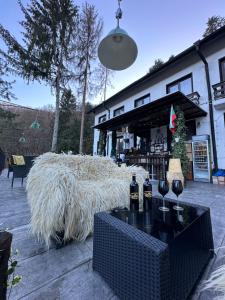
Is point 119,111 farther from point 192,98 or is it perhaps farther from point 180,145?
point 180,145

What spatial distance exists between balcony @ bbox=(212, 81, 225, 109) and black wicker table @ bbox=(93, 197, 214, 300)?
5.11m

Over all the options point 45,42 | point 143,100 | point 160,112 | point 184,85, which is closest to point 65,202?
point 160,112

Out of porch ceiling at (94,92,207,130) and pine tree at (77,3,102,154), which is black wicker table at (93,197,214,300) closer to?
porch ceiling at (94,92,207,130)

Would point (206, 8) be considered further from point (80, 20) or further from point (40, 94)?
point (40, 94)

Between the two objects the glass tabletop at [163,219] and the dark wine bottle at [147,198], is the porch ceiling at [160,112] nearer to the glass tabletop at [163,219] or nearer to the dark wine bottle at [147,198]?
the dark wine bottle at [147,198]

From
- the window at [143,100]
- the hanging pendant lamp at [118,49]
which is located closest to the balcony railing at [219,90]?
the window at [143,100]

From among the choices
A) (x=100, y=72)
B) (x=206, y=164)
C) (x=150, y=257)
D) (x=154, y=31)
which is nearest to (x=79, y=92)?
(x=100, y=72)

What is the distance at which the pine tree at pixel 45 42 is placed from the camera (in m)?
6.90

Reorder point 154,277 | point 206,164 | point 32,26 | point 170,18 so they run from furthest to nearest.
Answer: point 32,26, point 206,164, point 170,18, point 154,277

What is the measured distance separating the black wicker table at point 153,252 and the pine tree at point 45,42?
7403mm

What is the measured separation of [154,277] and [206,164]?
5592mm

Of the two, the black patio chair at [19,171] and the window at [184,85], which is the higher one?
the window at [184,85]

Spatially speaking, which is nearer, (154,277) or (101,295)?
(154,277)

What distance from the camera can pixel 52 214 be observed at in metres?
1.28
